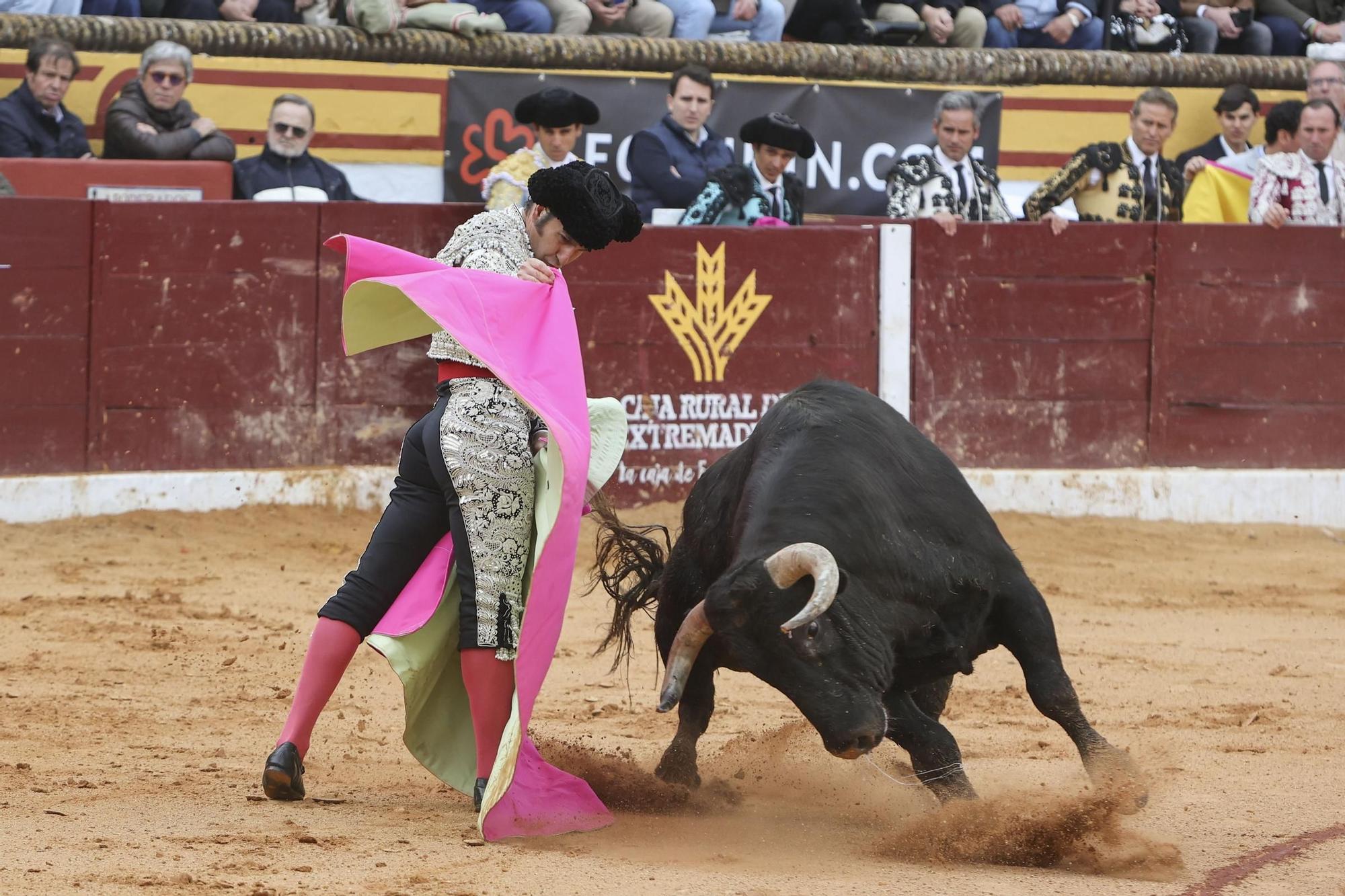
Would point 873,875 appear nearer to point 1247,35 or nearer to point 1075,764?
point 1075,764

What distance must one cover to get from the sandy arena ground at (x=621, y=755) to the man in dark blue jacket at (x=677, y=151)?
1.79m

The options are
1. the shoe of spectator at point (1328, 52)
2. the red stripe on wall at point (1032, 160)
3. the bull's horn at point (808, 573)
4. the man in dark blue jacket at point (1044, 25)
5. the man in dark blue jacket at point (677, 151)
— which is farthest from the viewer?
the shoe of spectator at point (1328, 52)

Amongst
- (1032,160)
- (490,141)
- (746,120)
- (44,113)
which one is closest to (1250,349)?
(1032,160)

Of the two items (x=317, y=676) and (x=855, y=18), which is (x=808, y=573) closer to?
(x=317, y=676)

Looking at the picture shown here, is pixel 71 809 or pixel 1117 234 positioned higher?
pixel 1117 234

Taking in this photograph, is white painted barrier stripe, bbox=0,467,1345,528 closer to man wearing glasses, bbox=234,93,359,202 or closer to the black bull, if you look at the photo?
man wearing glasses, bbox=234,93,359,202

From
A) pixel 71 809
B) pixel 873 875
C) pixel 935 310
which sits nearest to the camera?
pixel 873 875

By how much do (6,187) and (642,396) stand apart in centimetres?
252

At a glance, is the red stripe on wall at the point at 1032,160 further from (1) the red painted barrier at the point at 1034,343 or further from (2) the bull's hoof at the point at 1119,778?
(2) the bull's hoof at the point at 1119,778

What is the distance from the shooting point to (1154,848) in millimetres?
3291

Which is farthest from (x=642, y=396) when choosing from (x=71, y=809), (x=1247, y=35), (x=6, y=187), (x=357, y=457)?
(x=1247, y=35)

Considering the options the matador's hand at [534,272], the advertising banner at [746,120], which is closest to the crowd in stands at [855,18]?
the advertising banner at [746,120]

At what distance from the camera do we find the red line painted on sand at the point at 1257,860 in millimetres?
3135

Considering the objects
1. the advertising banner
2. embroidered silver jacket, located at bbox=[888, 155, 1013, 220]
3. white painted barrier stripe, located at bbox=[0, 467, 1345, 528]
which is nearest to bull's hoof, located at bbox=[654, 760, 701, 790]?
white painted barrier stripe, located at bbox=[0, 467, 1345, 528]
